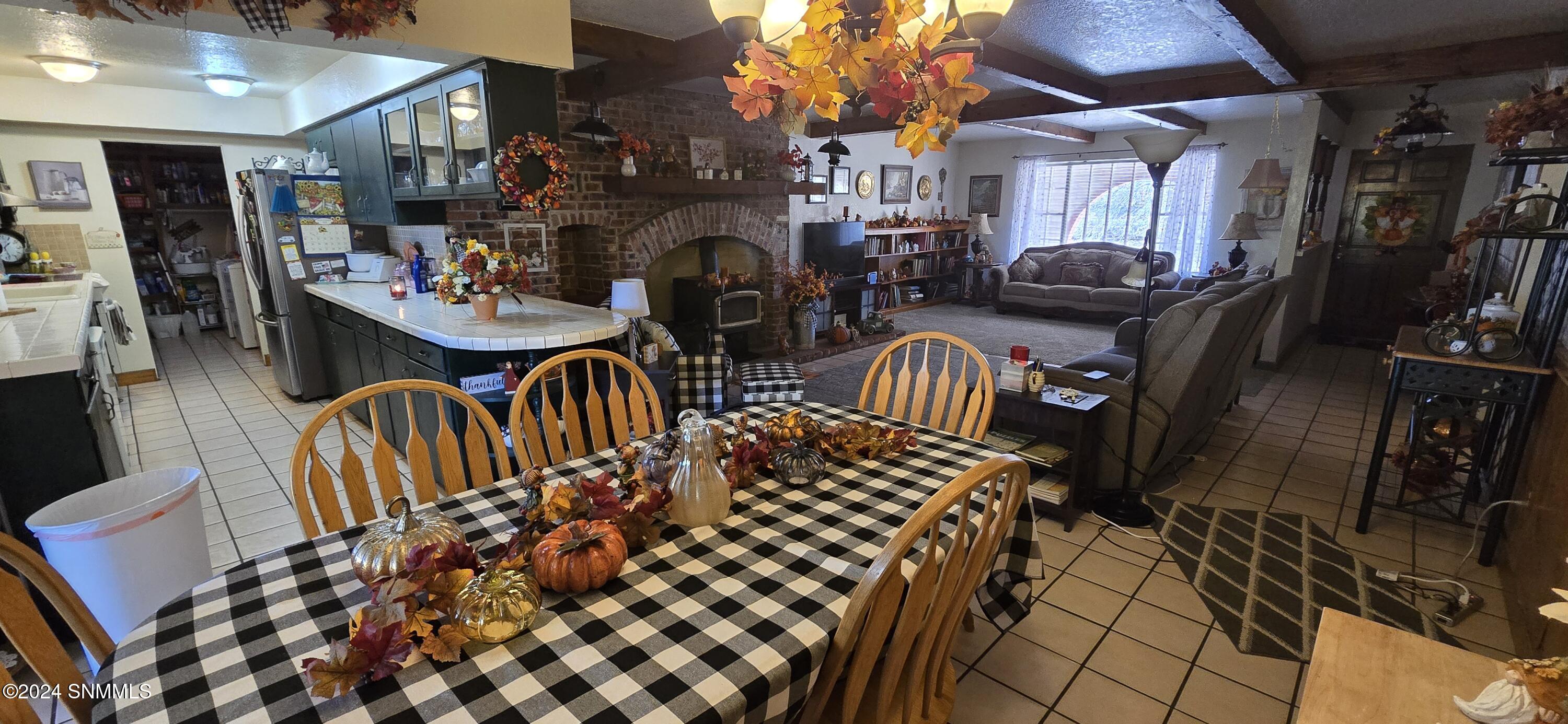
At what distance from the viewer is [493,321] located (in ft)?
9.91

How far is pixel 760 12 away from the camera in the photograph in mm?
1312

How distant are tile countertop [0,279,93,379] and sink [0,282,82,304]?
19cm

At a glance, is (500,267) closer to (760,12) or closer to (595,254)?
(595,254)

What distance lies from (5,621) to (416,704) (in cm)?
60

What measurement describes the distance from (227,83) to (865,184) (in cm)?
A: 567

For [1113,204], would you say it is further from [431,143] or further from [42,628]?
[42,628]

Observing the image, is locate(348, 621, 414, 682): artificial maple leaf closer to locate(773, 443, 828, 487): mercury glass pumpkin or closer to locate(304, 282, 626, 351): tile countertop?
locate(773, 443, 828, 487): mercury glass pumpkin

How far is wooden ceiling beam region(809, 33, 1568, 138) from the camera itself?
317 cm

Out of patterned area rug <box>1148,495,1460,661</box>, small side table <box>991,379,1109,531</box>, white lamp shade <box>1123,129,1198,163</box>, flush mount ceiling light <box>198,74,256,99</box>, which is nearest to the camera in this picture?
patterned area rug <box>1148,495,1460,661</box>

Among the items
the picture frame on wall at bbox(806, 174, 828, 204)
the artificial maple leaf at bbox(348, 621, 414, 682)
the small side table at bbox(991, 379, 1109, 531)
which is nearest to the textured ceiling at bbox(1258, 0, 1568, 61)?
the small side table at bbox(991, 379, 1109, 531)

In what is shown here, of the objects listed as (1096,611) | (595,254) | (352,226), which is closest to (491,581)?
(1096,611)

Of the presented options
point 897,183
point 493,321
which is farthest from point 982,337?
point 493,321

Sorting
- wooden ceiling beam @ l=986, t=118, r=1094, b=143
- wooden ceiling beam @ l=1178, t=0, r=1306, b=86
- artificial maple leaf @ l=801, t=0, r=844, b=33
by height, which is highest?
wooden ceiling beam @ l=986, t=118, r=1094, b=143

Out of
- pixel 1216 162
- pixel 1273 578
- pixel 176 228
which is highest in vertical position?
pixel 1216 162
